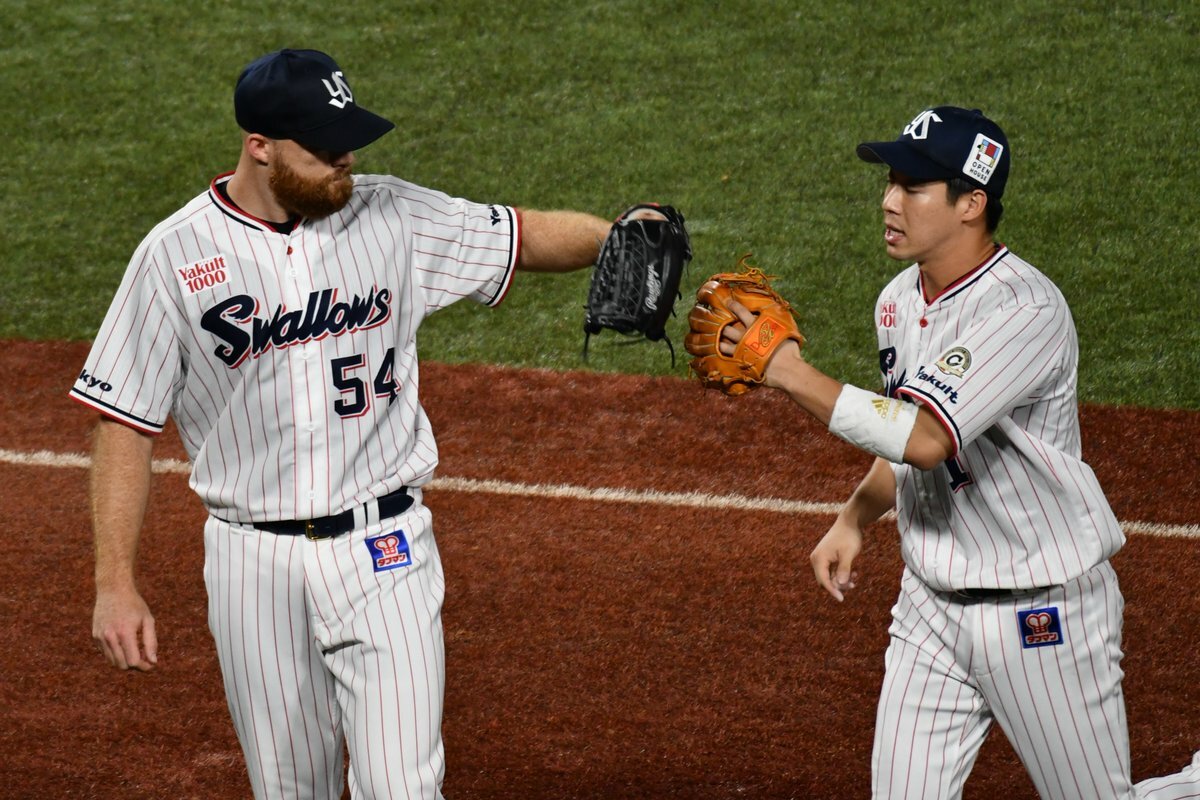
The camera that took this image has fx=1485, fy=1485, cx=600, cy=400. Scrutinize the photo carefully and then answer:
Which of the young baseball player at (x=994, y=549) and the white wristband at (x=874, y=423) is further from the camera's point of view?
the young baseball player at (x=994, y=549)

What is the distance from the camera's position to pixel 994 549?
3.23 metres

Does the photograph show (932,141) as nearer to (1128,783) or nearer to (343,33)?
(1128,783)

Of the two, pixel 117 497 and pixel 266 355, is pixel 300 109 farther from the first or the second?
pixel 117 497

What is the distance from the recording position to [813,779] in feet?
14.0

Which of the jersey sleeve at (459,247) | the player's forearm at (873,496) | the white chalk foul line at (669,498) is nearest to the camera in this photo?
the jersey sleeve at (459,247)

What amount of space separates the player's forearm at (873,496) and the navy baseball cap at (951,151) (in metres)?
0.74

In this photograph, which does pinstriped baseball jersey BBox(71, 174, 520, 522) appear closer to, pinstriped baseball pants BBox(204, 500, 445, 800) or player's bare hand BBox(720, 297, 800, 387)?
pinstriped baseball pants BBox(204, 500, 445, 800)

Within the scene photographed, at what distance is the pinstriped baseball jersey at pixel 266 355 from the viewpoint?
127 inches

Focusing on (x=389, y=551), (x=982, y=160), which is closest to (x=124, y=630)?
(x=389, y=551)

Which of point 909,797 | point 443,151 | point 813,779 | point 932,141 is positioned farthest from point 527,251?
point 443,151

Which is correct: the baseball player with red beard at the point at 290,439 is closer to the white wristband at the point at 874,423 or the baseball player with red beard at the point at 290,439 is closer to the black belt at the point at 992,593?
the white wristband at the point at 874,423

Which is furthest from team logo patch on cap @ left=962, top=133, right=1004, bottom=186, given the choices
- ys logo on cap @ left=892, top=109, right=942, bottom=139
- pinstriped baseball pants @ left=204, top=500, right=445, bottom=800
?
pinstriped baseball pants @ left=204, top=500, right=445, bottom=800

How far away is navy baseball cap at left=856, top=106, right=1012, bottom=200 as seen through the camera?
125 inches

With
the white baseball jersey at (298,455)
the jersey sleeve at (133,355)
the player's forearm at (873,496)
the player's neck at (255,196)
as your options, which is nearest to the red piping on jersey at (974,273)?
the player's forearm at (873,496)
